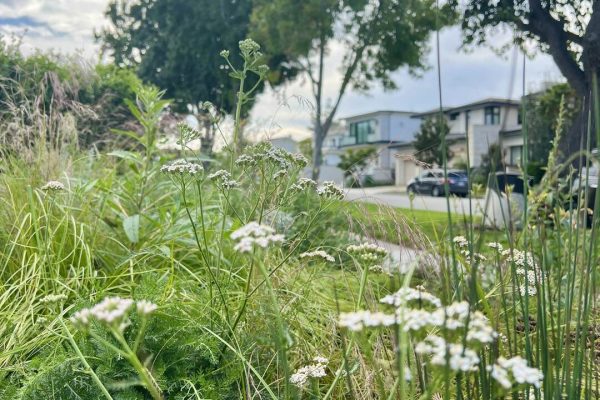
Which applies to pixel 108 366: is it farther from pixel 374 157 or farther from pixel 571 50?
pixel 571 50

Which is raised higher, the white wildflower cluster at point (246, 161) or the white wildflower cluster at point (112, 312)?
the white wildflower cluster at point (246, 161)

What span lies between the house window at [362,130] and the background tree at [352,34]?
2964cm

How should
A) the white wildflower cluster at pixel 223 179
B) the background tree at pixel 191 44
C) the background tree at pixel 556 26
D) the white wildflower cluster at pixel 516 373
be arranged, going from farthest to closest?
1. the background tree at pixel 191 44
2. the background tree at pixel 556 26
3. the white wildflower cluster at pixel 223 179
4. the white wildflower cluster at pixel 516 373

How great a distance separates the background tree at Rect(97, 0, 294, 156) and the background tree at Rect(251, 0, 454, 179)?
4.51 m

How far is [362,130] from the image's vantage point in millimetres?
48906

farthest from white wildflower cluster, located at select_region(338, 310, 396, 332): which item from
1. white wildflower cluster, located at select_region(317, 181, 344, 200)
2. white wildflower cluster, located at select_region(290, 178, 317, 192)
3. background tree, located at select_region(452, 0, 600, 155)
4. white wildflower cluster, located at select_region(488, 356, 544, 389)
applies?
background tree, located at select_region(452, 0, 600, 155)

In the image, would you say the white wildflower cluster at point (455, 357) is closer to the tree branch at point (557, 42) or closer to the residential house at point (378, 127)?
the tree branch at point (557, 42)

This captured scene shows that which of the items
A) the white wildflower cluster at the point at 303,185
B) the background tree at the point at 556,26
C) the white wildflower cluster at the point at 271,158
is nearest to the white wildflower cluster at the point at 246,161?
the white wildflower cluster at the point at 271,158

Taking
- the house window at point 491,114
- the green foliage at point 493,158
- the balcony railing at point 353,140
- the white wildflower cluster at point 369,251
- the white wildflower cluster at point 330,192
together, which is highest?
the house window at point 491,114

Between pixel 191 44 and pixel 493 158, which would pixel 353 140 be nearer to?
pixel 191 44

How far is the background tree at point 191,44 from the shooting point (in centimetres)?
2255

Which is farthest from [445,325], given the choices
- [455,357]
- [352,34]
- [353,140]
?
[353,140]

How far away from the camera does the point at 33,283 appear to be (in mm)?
2244

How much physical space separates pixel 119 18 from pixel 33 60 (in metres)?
19.8
